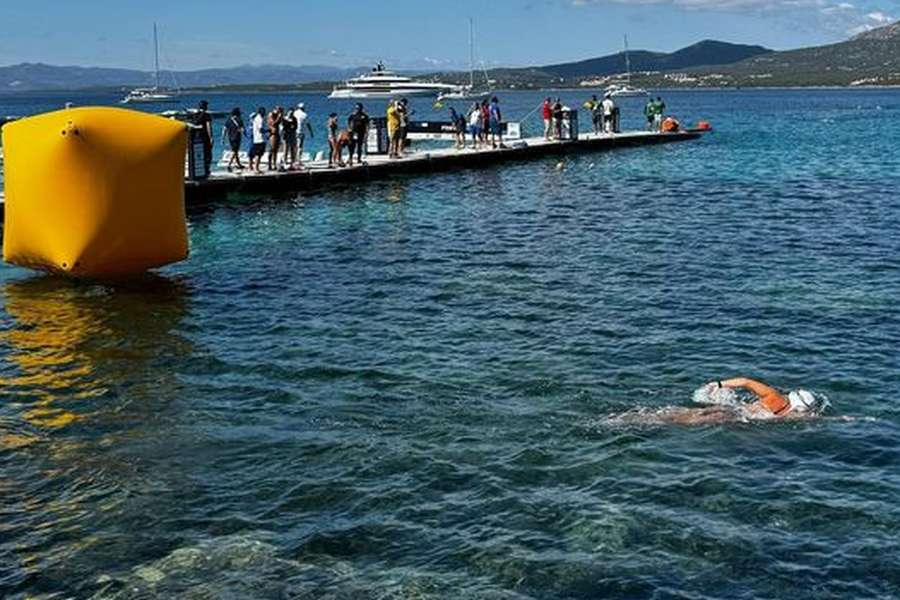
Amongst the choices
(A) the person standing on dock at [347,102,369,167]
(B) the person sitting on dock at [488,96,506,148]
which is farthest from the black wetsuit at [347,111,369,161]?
(B) the person sitting on dock at [488,96,506,148]

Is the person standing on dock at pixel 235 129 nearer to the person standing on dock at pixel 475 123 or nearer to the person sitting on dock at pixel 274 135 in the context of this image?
the person sitting on dock at pixel 274 135

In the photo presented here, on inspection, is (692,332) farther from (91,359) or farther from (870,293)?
(91,359)

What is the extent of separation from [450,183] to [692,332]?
76.8 ft

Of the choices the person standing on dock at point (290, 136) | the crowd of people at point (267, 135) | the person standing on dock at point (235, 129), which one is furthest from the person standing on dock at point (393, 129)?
the person standing on dock at point (235, 129)

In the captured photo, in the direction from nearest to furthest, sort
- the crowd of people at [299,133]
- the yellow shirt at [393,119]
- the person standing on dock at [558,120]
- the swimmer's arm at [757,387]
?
1. the swimmer's arm at [757,387]
2. the crowd of people at [299,133]
3. the yellow shirt at [393,119]
4. the person standing on dock at [558,120]

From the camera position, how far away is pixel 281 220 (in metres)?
28.8

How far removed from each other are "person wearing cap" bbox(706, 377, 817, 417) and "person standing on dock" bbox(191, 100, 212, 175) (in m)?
20.9

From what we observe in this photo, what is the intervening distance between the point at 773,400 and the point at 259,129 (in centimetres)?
2339

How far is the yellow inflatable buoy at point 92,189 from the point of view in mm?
18031

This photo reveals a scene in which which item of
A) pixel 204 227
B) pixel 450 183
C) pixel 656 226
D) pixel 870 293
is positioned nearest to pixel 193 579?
pixel 870 293

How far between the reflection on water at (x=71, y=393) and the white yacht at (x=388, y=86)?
362 ft

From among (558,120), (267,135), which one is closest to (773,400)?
(267,135)

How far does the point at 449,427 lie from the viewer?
12086 mm

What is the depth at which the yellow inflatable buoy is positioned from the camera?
59.2ft
